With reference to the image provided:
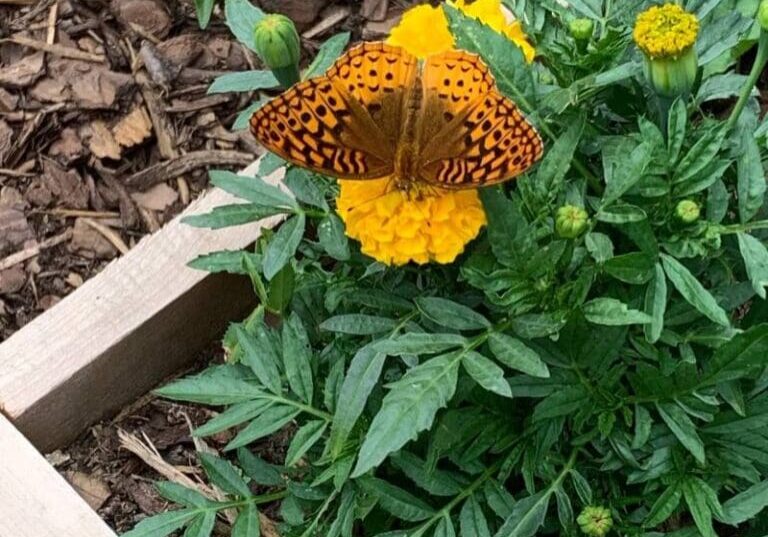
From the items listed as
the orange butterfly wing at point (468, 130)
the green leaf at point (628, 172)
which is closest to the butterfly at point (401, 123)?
the orange butterfly wing at point (468, 130)

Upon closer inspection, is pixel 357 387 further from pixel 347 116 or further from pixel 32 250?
pixel 32 250

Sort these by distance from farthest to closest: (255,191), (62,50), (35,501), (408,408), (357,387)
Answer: (62,50) < (35,501) < (255,191) < (357,387) < (408,408)

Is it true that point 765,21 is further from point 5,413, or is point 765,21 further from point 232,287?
point 5,413

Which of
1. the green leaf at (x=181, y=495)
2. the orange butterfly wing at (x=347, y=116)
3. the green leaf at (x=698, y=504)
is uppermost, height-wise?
the orange butterfly wing at (x=347, y=116)

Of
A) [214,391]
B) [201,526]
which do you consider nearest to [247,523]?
[201,526]

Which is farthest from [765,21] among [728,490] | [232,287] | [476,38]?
[232,287]

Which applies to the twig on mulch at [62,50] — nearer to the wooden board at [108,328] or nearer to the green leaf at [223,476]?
the wooden board at [108,328]
